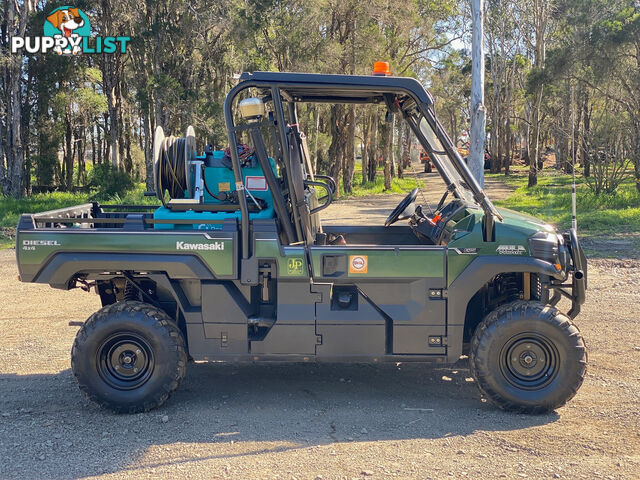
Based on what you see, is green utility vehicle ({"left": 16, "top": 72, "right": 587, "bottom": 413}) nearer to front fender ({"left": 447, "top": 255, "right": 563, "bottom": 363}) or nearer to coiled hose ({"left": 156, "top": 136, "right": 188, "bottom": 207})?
front fender ({"left": 447, "top": 255, "right": 563, "bottom": 363})

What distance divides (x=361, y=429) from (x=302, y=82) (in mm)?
2630

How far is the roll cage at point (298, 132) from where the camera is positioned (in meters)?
5.21

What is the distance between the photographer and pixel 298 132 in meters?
5.66

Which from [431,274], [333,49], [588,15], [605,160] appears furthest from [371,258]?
[588,15]

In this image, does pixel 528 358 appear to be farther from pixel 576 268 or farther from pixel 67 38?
pixel 67 38

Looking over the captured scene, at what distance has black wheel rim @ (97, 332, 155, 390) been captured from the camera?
17.8 ft

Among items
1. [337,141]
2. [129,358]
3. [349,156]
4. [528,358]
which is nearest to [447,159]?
[528,358]

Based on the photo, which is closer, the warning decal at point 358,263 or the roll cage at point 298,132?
the roll cage at point 298,132

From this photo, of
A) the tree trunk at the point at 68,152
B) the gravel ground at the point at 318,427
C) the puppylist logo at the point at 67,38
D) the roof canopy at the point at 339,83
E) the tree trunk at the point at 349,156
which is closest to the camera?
the gravel ground at the point at 318,427

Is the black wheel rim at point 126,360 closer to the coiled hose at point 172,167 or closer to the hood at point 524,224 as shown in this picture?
the coiled hose at point 172,167

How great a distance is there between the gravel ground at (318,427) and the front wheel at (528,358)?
158 mm

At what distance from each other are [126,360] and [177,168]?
1.62m

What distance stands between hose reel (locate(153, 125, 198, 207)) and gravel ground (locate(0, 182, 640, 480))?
1.73 metres

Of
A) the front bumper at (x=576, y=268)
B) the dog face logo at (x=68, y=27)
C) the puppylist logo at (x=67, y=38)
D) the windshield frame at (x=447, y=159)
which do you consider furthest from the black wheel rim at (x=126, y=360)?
the dog face logo at (x=68, y=27)
